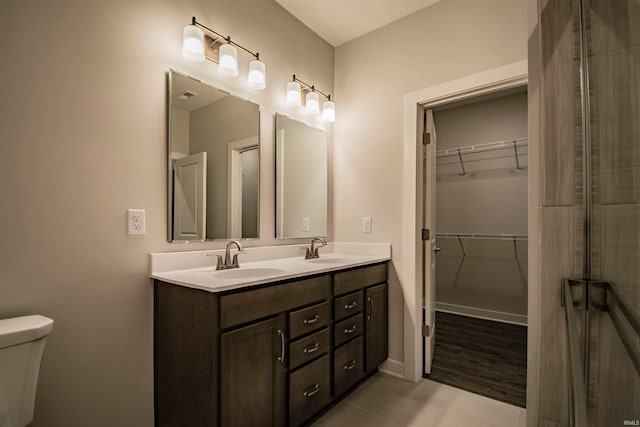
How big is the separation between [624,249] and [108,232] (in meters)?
1.77

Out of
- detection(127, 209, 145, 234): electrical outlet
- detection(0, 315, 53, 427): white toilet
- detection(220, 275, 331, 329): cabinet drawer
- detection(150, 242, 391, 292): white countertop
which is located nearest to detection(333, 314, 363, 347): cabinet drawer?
detection(220, 275, 331, 329): cabinet drawer

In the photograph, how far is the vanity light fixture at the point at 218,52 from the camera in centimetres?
162

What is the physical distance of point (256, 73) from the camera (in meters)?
1.95

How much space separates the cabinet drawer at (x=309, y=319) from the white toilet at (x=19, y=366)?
94 cm

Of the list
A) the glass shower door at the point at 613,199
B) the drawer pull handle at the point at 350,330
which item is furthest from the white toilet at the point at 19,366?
the glass shower door at the point at 613,199

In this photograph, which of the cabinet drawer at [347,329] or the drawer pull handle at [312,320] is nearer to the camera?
the drawer pull handle at [312,320]

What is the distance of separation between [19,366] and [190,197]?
947 millimetres

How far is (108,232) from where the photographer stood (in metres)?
1.39

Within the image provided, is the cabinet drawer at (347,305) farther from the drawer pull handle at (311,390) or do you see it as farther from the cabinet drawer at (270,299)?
the drawer pull handle at (311,390)

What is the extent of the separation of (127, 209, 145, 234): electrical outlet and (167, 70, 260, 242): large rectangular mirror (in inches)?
5.4

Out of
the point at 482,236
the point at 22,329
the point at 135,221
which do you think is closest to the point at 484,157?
the point at 482,236

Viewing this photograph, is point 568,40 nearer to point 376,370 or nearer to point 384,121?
point 384,121

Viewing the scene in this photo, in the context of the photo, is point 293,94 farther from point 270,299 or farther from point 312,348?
point 312,348

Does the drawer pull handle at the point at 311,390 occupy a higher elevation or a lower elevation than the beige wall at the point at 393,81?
lower
